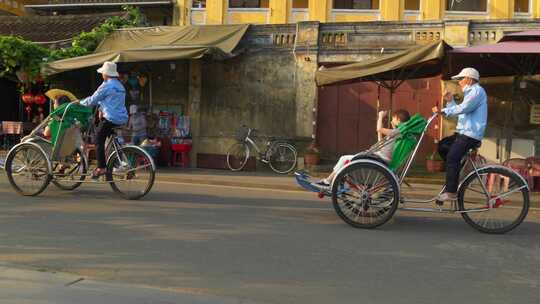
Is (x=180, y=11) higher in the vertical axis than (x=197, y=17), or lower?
higher

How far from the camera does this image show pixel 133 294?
4.82 m

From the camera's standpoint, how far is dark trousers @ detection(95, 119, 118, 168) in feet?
29.7

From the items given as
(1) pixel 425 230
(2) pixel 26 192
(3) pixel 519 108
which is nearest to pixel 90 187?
(2) pixel 26 192

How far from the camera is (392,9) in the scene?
23.1m

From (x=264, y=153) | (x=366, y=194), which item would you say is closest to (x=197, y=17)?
(x=264, y=153)

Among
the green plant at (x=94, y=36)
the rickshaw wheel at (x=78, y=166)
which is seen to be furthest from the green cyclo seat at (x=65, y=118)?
the green plant at (x=94, y=36)

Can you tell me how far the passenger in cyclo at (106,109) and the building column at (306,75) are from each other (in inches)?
289

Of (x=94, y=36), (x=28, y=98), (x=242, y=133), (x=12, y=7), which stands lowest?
(x=242, y=133)

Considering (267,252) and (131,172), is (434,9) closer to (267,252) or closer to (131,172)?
(131,172)

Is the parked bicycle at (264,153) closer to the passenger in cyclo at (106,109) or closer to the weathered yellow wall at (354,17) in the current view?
the passenger in cyclo at (106,109)

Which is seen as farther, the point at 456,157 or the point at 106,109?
the point at 106,109

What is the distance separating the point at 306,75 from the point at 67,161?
7.84 metres

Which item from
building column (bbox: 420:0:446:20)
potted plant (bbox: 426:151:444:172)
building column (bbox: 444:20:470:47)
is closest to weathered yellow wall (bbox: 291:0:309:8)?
building column (bbox: 420:0:446:20)

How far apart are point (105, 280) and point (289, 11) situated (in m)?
19.7
